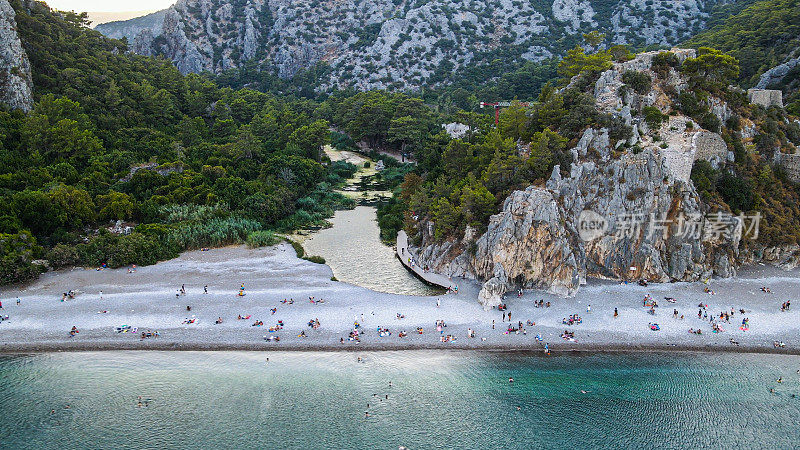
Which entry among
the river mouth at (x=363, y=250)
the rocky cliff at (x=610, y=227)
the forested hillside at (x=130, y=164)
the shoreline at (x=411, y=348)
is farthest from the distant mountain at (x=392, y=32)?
the shoreline at (x=411, y=348)

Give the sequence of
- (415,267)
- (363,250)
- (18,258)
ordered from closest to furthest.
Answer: (18,258) < (415,267) < (363,250)

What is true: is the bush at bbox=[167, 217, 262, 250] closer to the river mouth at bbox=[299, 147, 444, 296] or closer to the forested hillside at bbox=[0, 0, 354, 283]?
the forested hillside at bbox=[0, 0, 354, 283]

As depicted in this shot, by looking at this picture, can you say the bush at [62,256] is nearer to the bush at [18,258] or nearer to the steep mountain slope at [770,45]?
the bush at [18,258]

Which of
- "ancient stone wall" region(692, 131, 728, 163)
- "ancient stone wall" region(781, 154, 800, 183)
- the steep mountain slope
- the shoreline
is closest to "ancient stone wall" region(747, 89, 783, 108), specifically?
"ancient stone wall" region(781, 154, 800, 183)

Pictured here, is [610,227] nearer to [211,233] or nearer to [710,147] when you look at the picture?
[710,147]

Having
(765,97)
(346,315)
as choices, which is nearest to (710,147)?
(765,97)

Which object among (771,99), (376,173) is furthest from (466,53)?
(771,99)

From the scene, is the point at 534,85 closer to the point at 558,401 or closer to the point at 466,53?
the point at 466,53
